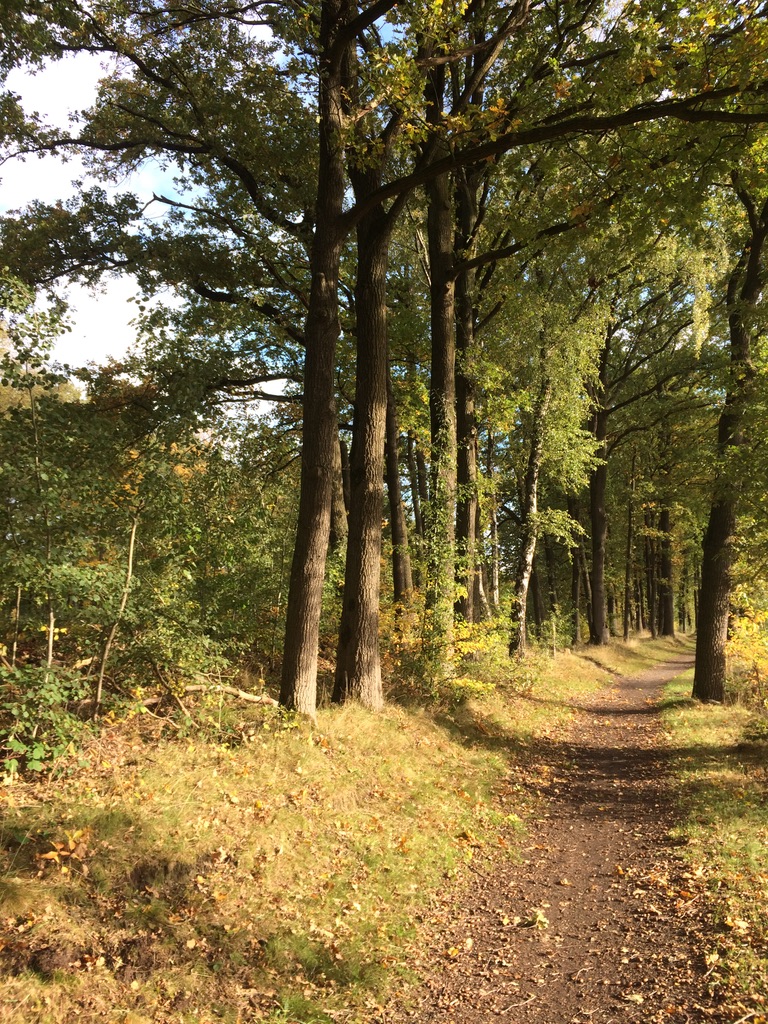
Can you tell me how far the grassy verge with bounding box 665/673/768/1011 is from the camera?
3777 mm

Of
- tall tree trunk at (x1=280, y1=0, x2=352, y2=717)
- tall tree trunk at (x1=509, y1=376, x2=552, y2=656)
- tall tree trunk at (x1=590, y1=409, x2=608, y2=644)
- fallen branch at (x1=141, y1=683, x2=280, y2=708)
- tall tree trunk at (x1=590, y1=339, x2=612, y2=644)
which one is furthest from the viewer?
tall tree trunk at (x1=590, y1=409, x2=608, y2=644)

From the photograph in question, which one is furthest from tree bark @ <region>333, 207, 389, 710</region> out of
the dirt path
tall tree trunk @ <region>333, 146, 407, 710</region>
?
the dirt path

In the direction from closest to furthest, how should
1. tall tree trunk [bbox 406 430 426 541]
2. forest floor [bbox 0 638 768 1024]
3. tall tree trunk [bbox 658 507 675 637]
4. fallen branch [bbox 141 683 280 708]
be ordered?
forest floor [bbox 0 638 768 1024], fallen branch [bbox 141 683 280 708], tall tree trunk [bbox 406 430 426 541], tall tree trunk [bbox 658 507 675 637]

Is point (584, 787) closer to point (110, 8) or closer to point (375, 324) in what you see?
point (375, 324)

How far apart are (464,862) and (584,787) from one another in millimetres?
2904

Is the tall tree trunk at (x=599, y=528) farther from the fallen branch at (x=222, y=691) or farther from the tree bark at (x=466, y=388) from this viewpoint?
the fallen branch at (x=222, y=691)

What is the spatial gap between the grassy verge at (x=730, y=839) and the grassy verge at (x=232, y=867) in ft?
6.22

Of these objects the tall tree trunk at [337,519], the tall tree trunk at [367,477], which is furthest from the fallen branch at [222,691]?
the tall tree trunk at [337,519]

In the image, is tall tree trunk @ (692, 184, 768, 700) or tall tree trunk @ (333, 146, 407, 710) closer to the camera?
tall tree trunk @ (333, 146, 407, 710)

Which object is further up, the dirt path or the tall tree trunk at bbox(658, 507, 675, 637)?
the tall tree trunk at bbox(658, 507, 675, 637)

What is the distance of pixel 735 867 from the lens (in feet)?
16.9

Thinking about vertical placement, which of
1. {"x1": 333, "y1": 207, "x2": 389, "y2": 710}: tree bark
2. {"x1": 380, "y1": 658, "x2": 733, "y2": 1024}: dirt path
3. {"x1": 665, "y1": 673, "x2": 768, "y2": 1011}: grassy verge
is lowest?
{"x1": 380, "y1": 658, "x2": 733, "y2": 1024}: dirt path

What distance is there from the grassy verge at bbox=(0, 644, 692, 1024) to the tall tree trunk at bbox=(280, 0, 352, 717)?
32.7 inches

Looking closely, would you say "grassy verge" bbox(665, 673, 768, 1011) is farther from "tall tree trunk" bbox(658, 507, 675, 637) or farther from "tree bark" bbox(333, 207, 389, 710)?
"tall tree trunk" bbox(658, 507, 675, 637)
